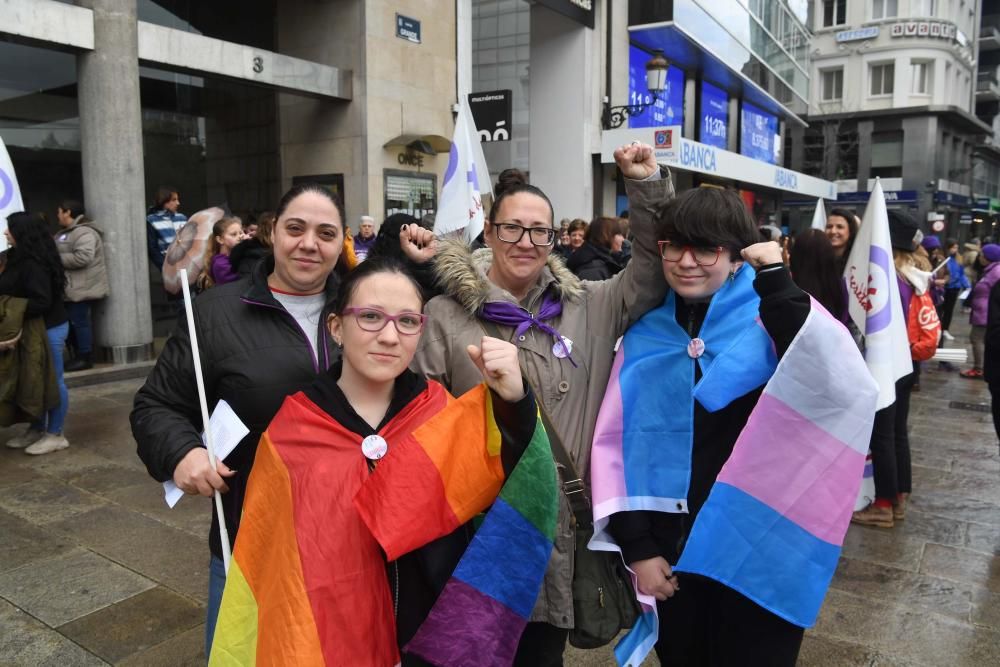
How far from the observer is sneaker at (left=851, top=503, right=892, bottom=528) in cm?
507

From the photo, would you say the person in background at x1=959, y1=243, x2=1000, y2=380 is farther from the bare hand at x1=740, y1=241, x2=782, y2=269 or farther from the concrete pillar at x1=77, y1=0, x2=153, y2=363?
the concrete pillar at x1=77, y1=0, x2=153, y2=363

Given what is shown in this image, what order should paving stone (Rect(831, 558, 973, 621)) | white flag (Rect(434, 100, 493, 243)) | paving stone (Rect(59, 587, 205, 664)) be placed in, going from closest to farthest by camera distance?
paving stone (Rect(59, 587, 205, 664)) → paving stone (Rect(831, 558, 973, 621)) → white flag (Rect(434, 100, 493, 243))

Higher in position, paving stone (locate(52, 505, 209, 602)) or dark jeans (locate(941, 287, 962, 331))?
dark jeans (locate(941, 287, 962, 331))

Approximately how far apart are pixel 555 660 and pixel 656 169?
1.55 m

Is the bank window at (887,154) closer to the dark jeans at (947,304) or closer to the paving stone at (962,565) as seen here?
the dark jeans at (947,304)

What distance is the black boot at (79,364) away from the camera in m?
8.57

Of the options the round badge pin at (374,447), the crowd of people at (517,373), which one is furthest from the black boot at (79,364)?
the round badge pin at (374,447)

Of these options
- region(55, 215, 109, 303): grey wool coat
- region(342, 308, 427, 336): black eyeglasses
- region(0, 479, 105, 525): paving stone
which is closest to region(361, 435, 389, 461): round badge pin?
region(342, 308, 427, 336): black eyeglasses

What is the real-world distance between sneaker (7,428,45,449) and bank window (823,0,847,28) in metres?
51.4

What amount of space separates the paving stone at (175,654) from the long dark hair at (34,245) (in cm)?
387

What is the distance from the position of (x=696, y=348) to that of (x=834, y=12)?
53004 mm

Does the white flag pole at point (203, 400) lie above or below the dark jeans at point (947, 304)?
above

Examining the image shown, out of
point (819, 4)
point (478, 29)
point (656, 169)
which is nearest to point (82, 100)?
point (656, 169)

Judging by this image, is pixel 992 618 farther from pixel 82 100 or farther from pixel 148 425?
pixel 82 100
